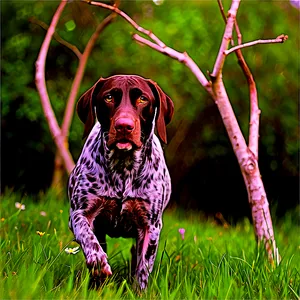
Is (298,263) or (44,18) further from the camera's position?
(44,18)

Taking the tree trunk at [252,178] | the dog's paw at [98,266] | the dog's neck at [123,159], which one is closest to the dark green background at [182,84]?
the tree trunk at [252,178]

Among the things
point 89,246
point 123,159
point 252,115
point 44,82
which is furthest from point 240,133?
point 44,82

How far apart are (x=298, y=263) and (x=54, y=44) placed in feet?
17.4

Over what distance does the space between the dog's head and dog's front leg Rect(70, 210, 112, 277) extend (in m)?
0.51

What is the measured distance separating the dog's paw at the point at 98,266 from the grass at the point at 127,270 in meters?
0.07

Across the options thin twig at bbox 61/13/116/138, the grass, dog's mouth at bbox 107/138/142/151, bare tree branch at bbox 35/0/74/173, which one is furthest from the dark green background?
dog's mouth at bbox 107/138/142/151

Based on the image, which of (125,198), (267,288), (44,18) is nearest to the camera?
(267,288)

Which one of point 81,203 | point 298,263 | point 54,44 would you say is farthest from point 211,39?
point 81,203

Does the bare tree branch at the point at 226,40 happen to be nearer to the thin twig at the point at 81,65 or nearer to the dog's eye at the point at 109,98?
the dog's eye at the point at 109,98

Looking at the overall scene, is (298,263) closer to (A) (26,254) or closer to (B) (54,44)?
(A) (26,254)

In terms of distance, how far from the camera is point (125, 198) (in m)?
3.79

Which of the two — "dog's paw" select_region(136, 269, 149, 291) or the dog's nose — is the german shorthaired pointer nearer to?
"dog's paw" select_region(136, 269, 149, 291)

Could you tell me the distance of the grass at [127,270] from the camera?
3266 mm

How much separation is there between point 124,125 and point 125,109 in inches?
6.2
